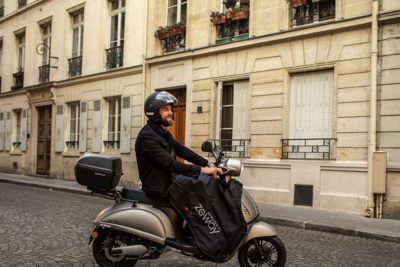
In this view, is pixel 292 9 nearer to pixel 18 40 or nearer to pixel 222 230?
pixel 222 230

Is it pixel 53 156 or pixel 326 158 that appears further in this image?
pixel 53 156

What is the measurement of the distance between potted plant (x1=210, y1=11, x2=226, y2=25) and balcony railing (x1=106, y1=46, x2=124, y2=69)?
4637 millimetres

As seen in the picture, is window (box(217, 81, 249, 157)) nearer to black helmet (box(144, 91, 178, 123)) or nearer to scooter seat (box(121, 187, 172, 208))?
scooter seat (box(121, 187, 172, 208))

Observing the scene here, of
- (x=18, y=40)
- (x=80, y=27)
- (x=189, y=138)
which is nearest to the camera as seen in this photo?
(x=189, y=138)

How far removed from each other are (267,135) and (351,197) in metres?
2.69

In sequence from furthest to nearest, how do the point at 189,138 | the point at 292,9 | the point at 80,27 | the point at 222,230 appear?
1. the point at 80,27
2. the point at 189,138
3. the point at 292,9
4. the point at 222,230

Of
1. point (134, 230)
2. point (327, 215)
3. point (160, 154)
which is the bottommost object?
point (327, 215)

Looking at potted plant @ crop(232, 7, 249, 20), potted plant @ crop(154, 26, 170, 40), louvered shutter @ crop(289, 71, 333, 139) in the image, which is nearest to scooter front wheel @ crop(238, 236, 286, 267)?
louvered shutter @ crop(289, 71, 333, 139)

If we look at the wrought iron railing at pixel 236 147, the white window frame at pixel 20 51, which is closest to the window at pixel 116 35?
the wrought iron railing at pixel 236 147

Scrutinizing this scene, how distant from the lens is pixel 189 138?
15047mm

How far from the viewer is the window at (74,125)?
2031 cm

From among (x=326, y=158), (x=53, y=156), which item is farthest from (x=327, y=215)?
(x=53, y=156)

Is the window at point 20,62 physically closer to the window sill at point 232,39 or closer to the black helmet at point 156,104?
the window sill at point 232,39

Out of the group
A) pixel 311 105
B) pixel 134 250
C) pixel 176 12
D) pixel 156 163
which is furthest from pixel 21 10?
pixel 134 250
